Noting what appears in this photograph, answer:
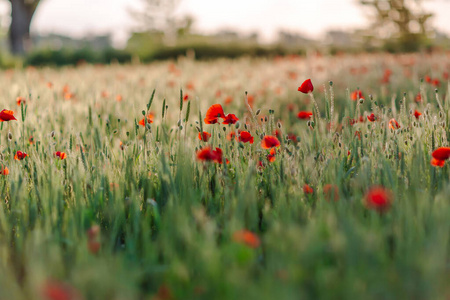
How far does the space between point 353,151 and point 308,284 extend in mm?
1040

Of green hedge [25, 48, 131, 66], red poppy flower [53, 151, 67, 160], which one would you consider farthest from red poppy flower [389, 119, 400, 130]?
green hedge [25, 48, 131, 66]

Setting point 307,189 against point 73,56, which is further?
point 73,56

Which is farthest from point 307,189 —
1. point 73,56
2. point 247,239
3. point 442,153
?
point 73,56

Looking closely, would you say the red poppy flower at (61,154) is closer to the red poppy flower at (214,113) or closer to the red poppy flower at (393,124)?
the red poppy flower at (214,113)

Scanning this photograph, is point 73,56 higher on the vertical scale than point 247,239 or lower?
higher

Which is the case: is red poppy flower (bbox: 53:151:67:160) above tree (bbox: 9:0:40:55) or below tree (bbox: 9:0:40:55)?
below

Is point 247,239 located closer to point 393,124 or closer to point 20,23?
point 393,124

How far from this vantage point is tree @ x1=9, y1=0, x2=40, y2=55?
17.2 meters

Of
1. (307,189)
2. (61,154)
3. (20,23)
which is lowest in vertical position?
(307,189)

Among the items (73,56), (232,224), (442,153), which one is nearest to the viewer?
(232,224)

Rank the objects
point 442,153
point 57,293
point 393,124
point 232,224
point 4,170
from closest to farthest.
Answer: point 57,293 → point 232,224 → point 442,153 → point 4,170 → point 393,124

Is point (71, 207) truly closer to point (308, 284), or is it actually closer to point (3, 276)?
point (3, 276)

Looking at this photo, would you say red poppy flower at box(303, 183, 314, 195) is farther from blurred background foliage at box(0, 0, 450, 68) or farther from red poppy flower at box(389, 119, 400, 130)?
blurred background foliage at box(0, 0, 450, 68)

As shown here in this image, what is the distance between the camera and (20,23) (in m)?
17.2
